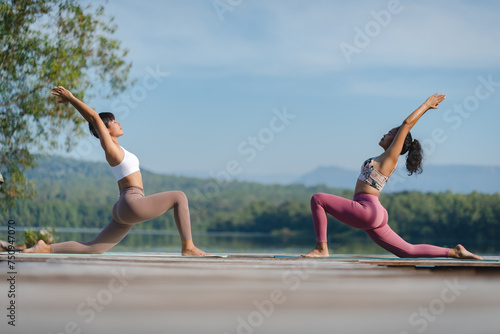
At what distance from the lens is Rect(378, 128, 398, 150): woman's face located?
5.51 metres

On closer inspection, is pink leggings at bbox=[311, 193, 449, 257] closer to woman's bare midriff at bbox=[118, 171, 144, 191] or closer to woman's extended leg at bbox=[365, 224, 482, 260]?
woman's extended leg at bbox=[365, 224, 482, 260]

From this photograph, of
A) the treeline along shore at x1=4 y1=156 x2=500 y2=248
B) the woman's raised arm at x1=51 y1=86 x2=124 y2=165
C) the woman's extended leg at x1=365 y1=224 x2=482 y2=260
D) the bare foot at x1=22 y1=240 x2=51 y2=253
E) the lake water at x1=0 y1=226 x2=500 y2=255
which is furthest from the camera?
the treeline along shore at x1=4 y1=156 x2=500 y2=248

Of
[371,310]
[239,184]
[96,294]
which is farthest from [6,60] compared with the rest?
[239,184]

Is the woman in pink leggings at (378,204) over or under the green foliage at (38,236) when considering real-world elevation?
over

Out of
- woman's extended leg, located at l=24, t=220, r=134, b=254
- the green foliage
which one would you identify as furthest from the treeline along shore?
woman's extended leg, located at l=24, t=220, r=134, b=254

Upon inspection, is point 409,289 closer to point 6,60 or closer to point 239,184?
point 6,60

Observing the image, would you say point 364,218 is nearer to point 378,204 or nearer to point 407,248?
point 378,204

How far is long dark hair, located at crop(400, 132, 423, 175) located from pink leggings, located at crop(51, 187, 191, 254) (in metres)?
2.07

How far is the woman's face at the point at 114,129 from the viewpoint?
539cm

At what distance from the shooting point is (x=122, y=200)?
523 cm

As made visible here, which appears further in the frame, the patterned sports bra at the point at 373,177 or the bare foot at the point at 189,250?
the patterned sports bra at the point at 373,177

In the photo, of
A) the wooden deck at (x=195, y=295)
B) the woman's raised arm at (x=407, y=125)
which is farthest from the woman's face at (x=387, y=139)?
the wooden deck at (x=195, y=295)

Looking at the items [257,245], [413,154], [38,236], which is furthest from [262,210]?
[413,154]

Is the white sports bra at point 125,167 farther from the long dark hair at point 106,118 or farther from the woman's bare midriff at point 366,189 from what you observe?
the woman's bare midriff at point 366,189
